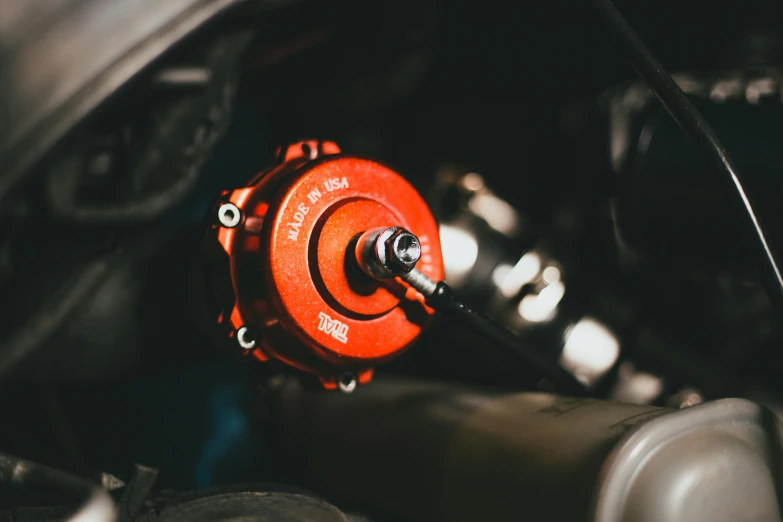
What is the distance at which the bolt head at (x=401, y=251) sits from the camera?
480 millimetres

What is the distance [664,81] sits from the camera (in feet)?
1.71

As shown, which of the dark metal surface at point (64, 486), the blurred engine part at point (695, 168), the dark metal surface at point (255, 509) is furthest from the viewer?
the blurred engine part at point (695, 168)

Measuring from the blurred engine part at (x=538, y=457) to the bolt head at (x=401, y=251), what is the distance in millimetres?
149

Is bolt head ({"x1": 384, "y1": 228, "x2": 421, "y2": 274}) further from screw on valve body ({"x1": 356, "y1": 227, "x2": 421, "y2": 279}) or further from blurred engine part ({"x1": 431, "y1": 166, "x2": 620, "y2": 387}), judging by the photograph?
blurred engine part ({"x1": 431, "y1": 166, "x2": 620, "y2": 387})

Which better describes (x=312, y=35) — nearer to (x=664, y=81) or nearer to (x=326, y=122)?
(x=326, y=122)

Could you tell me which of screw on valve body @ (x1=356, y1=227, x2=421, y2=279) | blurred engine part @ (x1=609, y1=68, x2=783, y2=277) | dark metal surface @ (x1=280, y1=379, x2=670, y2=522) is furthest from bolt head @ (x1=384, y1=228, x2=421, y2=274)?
blurred engine part @ (x1=609, y1=68, x2=783, y2=277)

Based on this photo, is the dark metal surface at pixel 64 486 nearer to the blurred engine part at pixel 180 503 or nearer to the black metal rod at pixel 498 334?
the blurred engine part at pixel 180 503

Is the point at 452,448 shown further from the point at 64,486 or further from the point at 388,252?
the point at 64,486

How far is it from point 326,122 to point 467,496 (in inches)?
20.4

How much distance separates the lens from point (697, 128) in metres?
0.52

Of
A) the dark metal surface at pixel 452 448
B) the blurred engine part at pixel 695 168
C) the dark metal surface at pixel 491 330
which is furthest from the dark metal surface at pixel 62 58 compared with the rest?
the blurred engine part at pixel 695 168

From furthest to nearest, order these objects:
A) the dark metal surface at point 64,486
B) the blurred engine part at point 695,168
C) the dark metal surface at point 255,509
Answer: the blurred engine part at point 695,168, the dark metal surface at point 255,509, the dark metal surface at point 64,486

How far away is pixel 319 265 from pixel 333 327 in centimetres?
5

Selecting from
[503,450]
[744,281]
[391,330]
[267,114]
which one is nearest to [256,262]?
[391,330]
